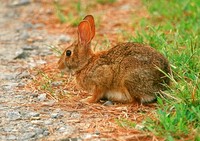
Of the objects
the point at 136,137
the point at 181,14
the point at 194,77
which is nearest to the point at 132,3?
the point at 181,14

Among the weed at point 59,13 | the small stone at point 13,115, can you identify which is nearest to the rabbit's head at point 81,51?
the small stone at point 13,115

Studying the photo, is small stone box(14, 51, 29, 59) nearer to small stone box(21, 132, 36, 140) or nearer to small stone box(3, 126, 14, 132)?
small stone box(3, 126, 14, 132)

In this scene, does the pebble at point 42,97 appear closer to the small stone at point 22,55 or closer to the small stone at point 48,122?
the small stone at point 48,122

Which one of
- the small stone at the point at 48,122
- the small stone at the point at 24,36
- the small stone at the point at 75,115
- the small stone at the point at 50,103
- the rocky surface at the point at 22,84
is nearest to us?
the rocky surface at the point at 22,84

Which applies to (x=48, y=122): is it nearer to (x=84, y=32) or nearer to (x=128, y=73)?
(x=128, y=73)

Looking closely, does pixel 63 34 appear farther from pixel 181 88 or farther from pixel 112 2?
pixel 181 88

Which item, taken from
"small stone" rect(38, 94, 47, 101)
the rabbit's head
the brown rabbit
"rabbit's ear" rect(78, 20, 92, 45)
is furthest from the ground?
"rabbit's ear" rect(78, 20, 92, 45)

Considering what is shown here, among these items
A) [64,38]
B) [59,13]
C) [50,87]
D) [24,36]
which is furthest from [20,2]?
[50,87]
